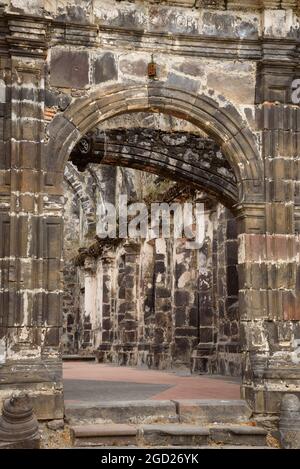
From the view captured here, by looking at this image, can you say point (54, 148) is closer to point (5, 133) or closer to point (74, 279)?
point (5, 133)

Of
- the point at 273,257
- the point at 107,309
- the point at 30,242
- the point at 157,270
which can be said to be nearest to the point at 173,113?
the point at 273,257

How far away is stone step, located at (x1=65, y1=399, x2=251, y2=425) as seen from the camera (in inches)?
307

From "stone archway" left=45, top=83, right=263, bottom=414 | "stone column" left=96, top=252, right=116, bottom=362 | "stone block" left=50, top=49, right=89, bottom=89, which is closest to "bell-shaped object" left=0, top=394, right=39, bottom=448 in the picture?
"stone archway" left=45, top=83, right=263, bottom=414

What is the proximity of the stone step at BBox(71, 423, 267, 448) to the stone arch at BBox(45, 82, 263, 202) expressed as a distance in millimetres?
2477

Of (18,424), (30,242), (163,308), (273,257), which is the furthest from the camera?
(163,308)

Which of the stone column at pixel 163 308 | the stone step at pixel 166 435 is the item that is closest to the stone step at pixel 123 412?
the stone step at pixel 166 435

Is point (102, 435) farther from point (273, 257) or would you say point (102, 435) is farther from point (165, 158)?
point (165, 158)

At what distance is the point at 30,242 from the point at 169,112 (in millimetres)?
2159

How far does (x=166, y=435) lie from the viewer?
7484 millimetres

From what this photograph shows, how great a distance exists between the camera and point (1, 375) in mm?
7391

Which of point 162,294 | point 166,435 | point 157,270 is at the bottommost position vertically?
point 166,435

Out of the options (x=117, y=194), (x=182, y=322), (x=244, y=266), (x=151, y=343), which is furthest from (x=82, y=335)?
(x=244, y=266)

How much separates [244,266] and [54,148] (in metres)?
2.40

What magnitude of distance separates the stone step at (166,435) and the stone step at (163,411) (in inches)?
6.9
